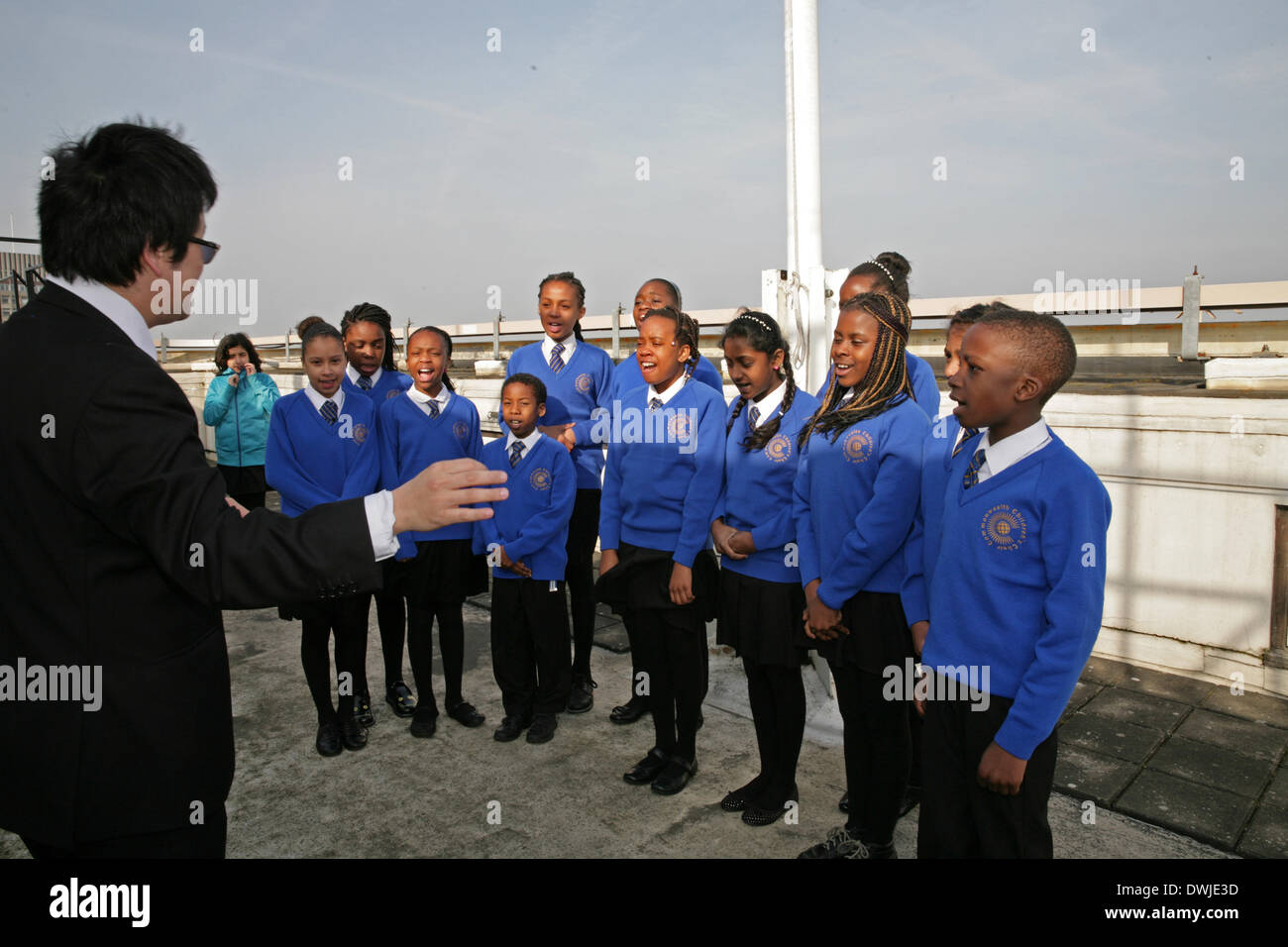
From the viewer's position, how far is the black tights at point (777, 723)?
10.1ft

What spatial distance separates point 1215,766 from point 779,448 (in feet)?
7.40

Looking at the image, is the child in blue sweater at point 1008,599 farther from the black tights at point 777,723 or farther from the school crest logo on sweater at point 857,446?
the black tights at point 777,723

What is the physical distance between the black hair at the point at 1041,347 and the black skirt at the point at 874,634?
0.94 m

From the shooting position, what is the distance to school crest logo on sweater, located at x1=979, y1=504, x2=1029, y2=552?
202 cm

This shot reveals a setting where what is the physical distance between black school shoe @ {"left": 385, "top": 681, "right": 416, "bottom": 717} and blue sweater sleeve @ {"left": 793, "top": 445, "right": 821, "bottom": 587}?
7.38 ft

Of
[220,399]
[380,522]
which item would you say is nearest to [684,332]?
[380,522]

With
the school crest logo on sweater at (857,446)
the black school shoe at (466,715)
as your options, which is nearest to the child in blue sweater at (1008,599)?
the school crest logo on sweater at (857,446)

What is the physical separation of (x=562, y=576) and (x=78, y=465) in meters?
2.64

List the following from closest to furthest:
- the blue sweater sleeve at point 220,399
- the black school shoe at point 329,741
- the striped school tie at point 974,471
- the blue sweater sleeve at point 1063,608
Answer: the blue sweater sleeve at point 1063,608, the striped school tie at point 974,471, the black school shoe at point 329,741, the blue sweater sleeve at point 220,399

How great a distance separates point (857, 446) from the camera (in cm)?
276

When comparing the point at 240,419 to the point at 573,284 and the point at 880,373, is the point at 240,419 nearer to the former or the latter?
the point at 573,284

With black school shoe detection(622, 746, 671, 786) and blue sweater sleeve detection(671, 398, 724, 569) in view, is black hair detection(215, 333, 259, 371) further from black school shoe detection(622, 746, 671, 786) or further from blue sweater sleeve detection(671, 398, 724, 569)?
black school shoe detection(622, 746, 671, 786)

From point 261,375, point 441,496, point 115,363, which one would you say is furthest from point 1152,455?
point 261,375
